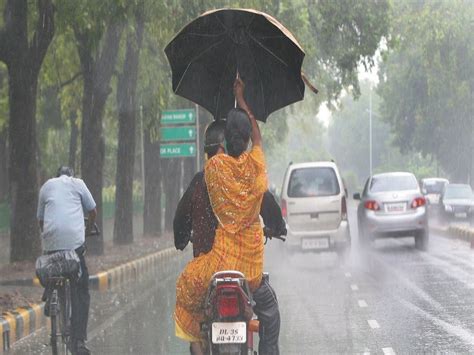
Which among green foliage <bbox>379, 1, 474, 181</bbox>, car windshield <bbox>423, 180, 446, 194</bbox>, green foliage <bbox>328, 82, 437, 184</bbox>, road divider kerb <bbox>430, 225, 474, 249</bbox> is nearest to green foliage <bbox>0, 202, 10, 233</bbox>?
road divider kerb <bbox>430, 225, 474, 249</bbox>

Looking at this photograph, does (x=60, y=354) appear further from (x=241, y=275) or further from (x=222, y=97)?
(x=241, y=275)

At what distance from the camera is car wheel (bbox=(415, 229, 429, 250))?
22283 millimetres

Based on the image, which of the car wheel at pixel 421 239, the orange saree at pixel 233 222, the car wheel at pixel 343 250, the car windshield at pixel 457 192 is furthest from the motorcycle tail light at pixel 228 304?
the car windshield at pixel 457 192

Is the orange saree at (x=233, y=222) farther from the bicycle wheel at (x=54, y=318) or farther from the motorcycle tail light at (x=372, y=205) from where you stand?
the motorcycle tail light at (x=372, y=205)

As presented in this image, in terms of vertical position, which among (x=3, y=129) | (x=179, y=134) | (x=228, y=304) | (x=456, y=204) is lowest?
(x=456, y=204)

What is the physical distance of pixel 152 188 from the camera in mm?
29219

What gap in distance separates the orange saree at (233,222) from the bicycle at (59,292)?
10.9 feet

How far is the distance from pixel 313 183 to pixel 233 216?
1390 cm

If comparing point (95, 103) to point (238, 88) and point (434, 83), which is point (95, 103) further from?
point (434, 83)

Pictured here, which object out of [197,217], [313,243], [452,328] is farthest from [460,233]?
[197,217]

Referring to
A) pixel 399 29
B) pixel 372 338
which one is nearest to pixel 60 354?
pixel 372 338

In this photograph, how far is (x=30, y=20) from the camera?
20.9 m

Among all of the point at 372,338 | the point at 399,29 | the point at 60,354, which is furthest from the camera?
the point at 399,29

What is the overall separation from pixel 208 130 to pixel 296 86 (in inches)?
29.0
